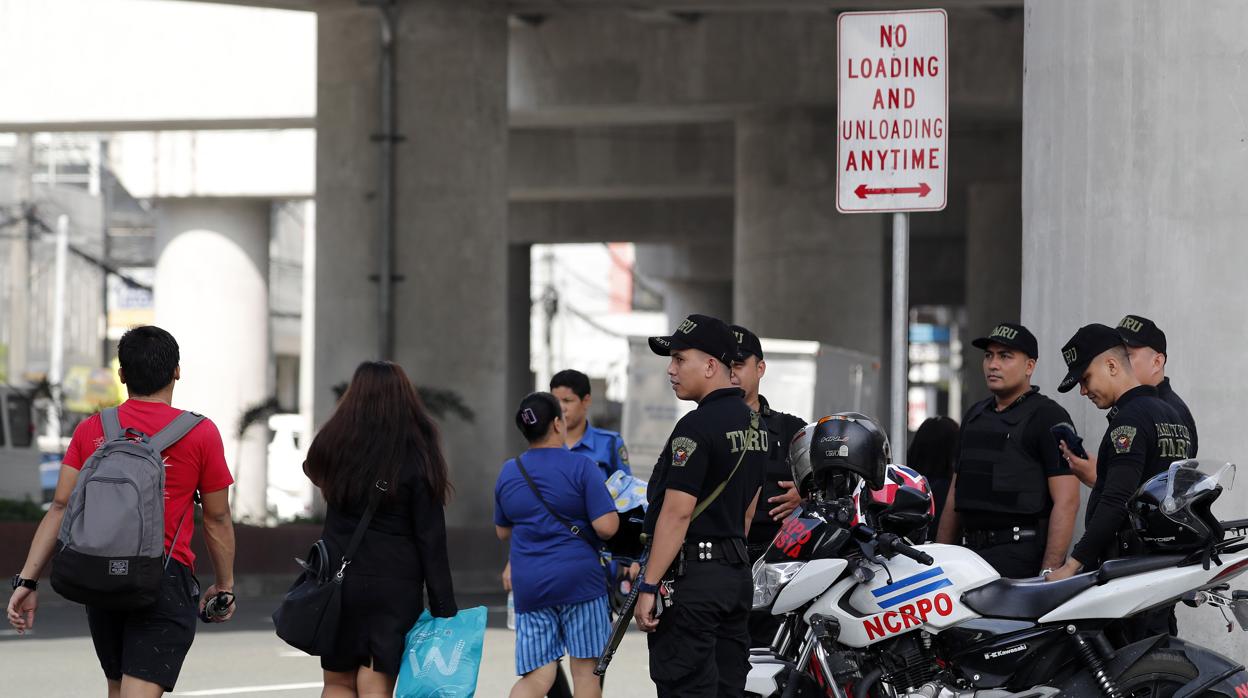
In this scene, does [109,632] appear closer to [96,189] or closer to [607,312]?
[96,189]

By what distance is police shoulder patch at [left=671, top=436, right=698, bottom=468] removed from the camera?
6.88 metres

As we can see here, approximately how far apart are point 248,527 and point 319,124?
5.92 metres

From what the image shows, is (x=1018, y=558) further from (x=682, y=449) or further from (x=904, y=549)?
(x=682, y=449)

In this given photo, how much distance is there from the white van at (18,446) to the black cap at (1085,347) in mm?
24797

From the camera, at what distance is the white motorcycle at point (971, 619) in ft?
22.9

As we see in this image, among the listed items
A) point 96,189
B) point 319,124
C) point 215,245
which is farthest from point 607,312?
point 319,124

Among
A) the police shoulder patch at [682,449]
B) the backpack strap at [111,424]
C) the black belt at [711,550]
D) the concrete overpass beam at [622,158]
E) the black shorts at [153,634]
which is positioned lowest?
the black shorts at [153,634]

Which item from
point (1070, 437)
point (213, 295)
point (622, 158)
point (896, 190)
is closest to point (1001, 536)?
point (1070, 437)

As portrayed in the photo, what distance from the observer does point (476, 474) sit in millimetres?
22984

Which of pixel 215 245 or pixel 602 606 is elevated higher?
pixel 215 245

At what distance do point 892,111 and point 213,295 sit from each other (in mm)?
32918

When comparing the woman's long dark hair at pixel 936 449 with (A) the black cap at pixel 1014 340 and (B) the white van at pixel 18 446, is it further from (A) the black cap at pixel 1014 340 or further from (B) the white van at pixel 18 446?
(B) the white van at pixel 18 446

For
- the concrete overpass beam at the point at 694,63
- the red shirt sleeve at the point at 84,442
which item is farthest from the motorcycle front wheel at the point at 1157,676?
the concrete overpass beam at the point at 694,63

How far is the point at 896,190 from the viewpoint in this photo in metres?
8.62
